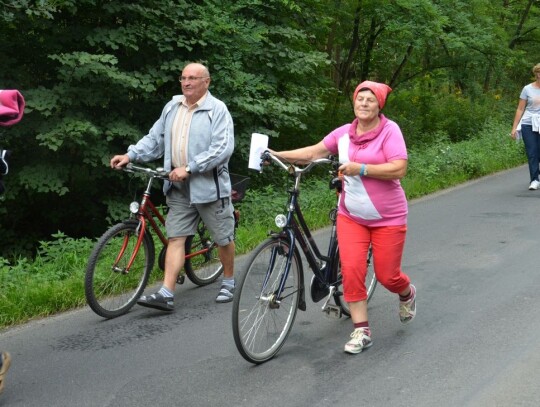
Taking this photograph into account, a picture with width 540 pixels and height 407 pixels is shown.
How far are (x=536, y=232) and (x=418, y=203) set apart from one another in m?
2.73

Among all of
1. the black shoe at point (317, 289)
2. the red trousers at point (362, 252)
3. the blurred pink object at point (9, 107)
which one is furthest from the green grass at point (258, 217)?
the red trousers at point (362, 252)

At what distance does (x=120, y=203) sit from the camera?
10.6 meters

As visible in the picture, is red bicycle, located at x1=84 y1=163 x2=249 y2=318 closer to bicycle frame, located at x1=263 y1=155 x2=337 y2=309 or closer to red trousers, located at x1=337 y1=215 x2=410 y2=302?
bicycle frame, located at x1=263 y1=155 x2=337 y2=309

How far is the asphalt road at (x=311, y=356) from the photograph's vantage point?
14.0 feet

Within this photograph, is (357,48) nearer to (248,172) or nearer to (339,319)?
(248,172)

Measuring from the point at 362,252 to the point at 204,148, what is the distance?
173 cm

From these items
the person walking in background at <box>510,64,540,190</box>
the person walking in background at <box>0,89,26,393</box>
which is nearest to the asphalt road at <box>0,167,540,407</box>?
the person walking in background at <box>0,89,26,393</box>

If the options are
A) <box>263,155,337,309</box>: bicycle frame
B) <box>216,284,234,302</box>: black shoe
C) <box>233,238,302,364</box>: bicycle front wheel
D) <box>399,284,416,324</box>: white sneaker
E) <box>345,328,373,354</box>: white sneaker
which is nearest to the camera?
<box>233,238,302,364</box>: bicycle front wheel

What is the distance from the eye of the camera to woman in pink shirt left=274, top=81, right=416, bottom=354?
15.6 ft

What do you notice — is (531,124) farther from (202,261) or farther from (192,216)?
(192,216)

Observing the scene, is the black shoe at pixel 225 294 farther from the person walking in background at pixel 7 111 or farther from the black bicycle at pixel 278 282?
the person walking in background at pixel 7 111

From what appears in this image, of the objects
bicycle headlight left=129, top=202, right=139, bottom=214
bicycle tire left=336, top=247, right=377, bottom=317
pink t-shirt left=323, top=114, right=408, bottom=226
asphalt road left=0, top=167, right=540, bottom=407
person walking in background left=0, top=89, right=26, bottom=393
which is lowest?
asphalt road left=0, top=167, right=540, bottom=407

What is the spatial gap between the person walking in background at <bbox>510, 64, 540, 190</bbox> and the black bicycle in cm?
759

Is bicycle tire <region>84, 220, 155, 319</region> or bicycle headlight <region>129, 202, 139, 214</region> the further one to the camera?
bicycle headlight <region>129, 202, 139, 214</region>
